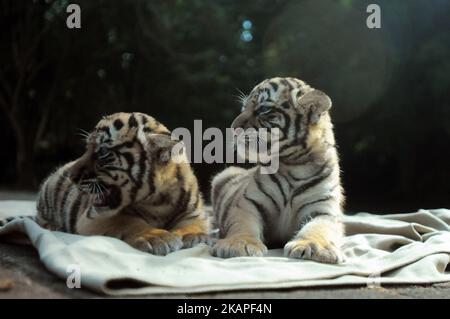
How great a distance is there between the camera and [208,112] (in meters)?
6.37

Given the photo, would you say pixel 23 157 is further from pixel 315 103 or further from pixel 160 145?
pixel 315 103

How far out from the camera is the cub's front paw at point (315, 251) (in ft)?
6.47

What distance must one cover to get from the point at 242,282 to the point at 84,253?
0.51 m

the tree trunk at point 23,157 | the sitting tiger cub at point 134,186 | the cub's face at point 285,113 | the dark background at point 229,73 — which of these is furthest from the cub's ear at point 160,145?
the tree trunk at point 23,157

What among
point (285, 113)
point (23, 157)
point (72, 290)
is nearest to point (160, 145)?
point (285, 113)

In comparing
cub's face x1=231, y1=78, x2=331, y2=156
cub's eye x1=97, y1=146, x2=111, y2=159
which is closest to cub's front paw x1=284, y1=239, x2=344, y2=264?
cub's face x1=231, y1=78, x2=331, y2=156

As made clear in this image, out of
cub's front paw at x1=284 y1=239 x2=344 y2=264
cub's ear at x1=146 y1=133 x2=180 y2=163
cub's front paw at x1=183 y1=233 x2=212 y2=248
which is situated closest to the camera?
cub's front paw at x1=284 y1=239 x2=344 y2=264

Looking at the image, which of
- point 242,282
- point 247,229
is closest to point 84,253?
point 242,282

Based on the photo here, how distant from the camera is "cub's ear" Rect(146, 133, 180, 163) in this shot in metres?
2.30

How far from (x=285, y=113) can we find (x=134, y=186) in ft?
2.23

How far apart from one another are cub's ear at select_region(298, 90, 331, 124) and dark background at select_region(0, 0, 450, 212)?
3.35 metres

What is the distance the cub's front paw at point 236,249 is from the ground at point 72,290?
35 cm

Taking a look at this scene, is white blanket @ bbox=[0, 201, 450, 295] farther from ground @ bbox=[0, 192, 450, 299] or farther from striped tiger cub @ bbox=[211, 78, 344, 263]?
striped tiger cub @ bbox=[211, 78, 344, 263]

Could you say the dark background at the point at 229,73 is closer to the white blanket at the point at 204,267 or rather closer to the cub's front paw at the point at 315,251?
the white blanket at the point at 204,267
